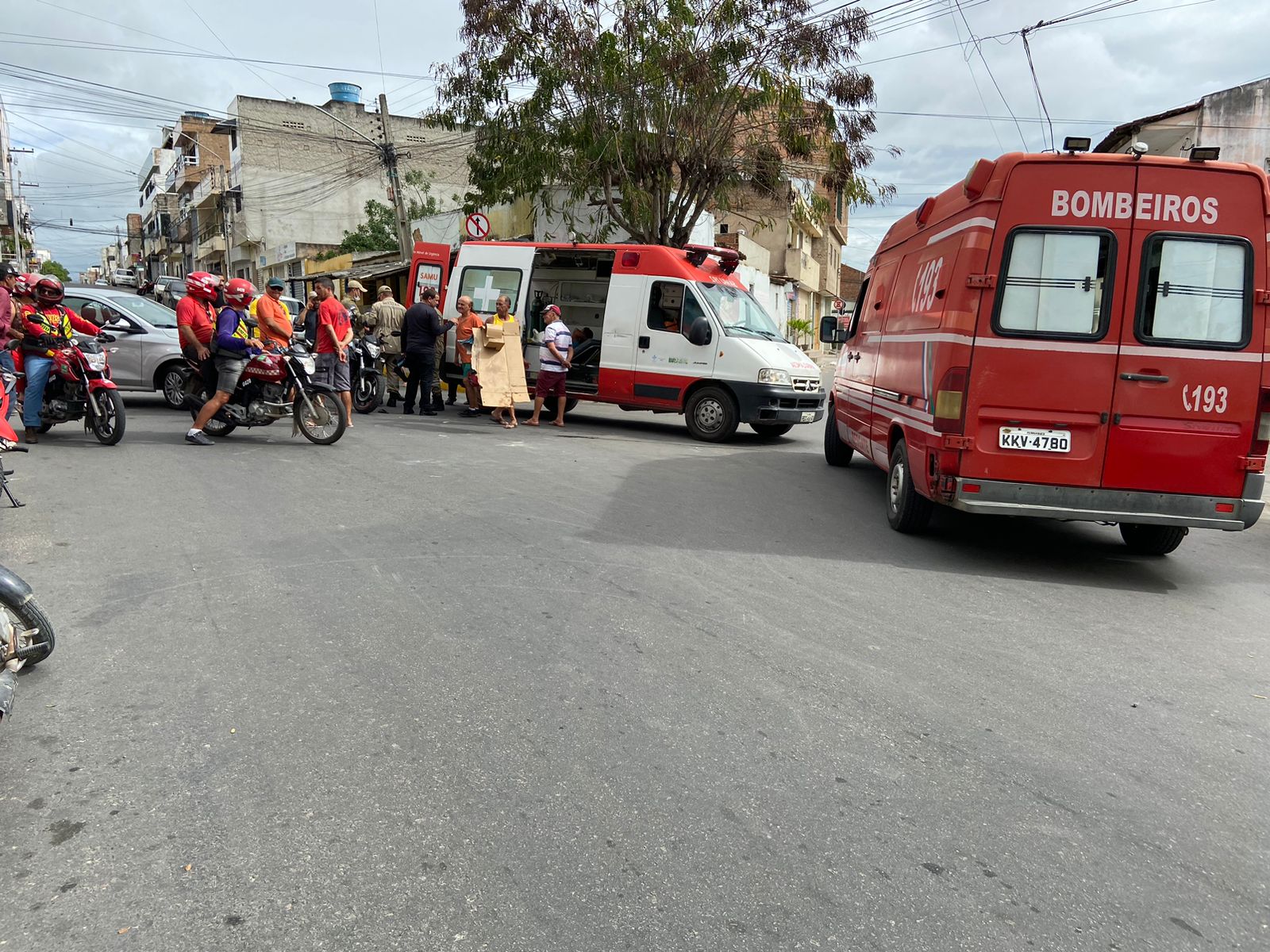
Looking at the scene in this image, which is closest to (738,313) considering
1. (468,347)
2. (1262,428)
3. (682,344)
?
(682,344)

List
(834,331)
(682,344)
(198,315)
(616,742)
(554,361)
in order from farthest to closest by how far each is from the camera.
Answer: (554,361), (682,344), (834,331), (198,315), (616,742)

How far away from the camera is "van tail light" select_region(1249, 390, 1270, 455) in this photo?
593 cm

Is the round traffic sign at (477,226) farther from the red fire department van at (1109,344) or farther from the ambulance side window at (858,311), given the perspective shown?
the red fire department van at (1109,344)

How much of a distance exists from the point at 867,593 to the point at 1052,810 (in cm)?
247

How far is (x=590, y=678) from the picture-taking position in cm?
398

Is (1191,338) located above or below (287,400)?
above

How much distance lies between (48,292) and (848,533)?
8.09m

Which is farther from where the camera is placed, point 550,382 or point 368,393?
point 368,393

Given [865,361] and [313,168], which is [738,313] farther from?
[313,168]

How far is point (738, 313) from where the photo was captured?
1266cm

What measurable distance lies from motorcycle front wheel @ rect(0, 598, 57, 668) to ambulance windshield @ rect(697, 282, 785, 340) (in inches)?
370

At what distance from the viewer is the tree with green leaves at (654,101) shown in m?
16.5

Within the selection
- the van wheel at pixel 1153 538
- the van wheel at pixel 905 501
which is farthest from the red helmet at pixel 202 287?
the van wheel at pixel 1153 538

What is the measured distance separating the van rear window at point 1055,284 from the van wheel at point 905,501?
1336 mm
